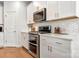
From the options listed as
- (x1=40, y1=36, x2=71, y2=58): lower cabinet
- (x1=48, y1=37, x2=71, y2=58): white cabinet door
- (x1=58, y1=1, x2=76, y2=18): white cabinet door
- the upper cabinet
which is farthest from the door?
(x1=48, y1=37, x2=71, y2=58): white cabinet door

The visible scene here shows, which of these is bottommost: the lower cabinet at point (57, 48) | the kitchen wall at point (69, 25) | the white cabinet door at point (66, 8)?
the lower cabinet at point (57, 48)

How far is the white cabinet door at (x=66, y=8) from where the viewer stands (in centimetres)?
303

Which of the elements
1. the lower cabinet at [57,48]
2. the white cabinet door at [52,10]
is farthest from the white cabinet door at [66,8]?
the lower cabinet at [57,48]

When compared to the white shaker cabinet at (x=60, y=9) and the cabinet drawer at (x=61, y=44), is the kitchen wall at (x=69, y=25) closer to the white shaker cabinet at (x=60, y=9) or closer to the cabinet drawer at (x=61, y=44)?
the white shaker cabinet at (x=60, y=9)

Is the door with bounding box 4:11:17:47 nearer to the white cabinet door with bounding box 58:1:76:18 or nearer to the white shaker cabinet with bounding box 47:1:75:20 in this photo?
the white shaker cabinet with bounding box 47:1:75:20

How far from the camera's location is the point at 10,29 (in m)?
8.28

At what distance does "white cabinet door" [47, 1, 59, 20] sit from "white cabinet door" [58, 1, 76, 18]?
0.71 feet

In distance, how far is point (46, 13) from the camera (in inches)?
189

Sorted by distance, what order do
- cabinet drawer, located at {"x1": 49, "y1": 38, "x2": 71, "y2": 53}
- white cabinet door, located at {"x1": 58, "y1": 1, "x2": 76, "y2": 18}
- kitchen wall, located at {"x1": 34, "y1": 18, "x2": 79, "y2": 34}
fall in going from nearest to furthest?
cabinet drawer, located at {"x1": 49, "y1": 38, "x2": 71, "y2": 53} < white cabinet door, located at {"x1": 58, "y1": 1, "x2": 76, "y2": 18} < kitchen wall, located at {"x1": 34, "y1": 18, "x2": 79, "y2": 34}

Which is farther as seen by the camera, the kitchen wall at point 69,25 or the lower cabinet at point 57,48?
the kitchen wall at point 69,25

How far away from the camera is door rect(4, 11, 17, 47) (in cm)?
821

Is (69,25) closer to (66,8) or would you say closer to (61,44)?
(66,8)

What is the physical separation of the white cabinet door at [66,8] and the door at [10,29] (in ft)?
16.4

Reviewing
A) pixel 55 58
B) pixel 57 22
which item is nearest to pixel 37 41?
pixel 57 22
